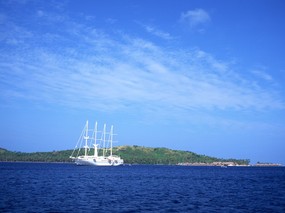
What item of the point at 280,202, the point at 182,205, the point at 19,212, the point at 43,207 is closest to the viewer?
the point at 19,212

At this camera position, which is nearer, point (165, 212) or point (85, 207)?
point (165, 212)

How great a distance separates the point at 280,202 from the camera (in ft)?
172

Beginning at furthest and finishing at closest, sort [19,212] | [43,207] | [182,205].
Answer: [182,205] < [43,207] < [19,212]

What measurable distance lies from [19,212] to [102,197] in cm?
1816

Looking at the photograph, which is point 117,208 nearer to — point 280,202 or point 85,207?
point 85,207

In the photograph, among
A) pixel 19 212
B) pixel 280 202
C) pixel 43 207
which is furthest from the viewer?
pixel 280 202

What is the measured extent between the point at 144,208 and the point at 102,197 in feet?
43.7

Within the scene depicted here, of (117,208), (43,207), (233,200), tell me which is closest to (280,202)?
(233,200)

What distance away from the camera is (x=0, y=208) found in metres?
40.8

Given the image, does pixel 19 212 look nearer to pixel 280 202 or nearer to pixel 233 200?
pixel 233 200

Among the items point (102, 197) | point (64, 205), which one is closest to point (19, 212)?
point (64, 205)

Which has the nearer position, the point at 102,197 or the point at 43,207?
the point at 43,207

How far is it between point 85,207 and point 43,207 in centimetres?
506

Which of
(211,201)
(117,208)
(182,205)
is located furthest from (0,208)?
(211,201)
